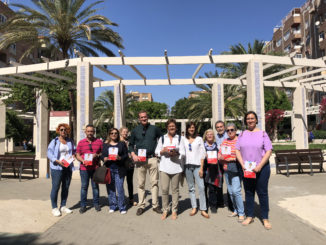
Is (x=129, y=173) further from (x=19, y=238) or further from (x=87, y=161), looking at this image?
(x=19, y=238)

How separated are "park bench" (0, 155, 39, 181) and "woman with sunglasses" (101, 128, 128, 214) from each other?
17.3 ft

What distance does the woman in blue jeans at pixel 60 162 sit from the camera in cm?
466

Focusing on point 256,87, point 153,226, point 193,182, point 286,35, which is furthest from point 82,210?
point 286,35

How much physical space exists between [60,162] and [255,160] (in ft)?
11.3

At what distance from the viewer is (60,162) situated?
4.60 m

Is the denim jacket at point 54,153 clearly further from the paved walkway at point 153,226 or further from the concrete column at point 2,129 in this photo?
the concrete column at point 2,129

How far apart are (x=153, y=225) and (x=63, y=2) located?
11.2 m

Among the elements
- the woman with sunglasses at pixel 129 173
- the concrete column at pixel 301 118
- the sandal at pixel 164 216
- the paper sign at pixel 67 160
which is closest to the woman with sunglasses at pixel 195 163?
the sandal at pixel 164 216

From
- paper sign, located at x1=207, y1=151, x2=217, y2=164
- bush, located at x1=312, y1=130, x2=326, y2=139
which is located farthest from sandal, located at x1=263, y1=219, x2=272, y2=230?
bush, located at x1=312, y1=130, x2=326, y2=139

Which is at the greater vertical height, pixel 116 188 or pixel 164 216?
pixel 116 188

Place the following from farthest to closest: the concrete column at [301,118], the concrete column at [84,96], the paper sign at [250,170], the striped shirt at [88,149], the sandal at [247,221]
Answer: the concrete column at [301,118] < the concrete column at [84,96] < the striped shirt at [88,149] < the sandal at [247,221] < the paper sign at [250,170]

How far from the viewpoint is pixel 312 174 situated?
8.59m

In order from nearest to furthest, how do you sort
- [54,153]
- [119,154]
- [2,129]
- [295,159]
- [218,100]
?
[54,153]
[119,154]
[295,159]
[2,129]
[218,100]

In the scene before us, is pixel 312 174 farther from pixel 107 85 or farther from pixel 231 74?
pixel 231 74
